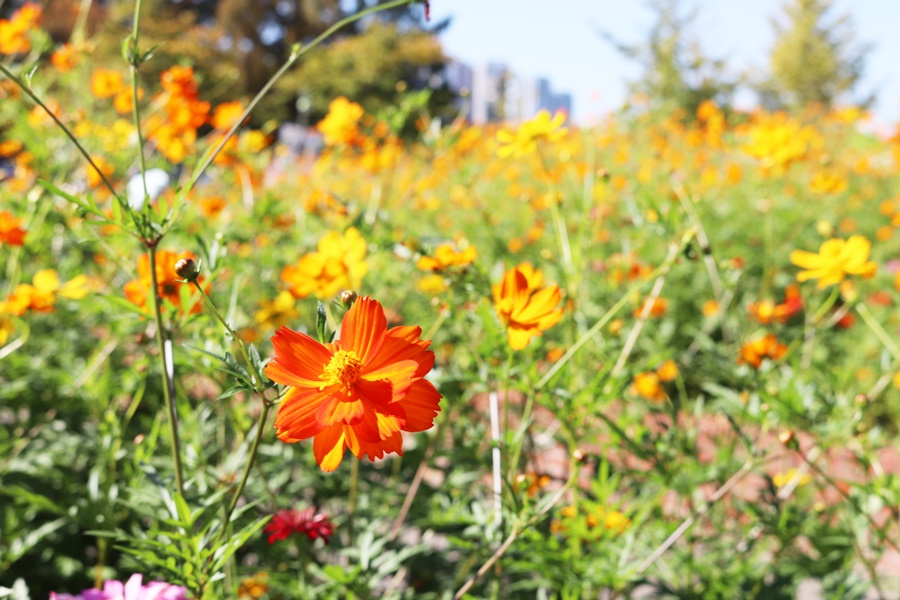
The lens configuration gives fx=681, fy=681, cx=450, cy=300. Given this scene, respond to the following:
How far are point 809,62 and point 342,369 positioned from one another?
1839cm

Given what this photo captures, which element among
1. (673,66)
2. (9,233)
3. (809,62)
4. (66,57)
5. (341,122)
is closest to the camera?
(9,233)

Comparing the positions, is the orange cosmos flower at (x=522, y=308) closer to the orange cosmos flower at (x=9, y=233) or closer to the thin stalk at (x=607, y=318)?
the thin stalk at (x=607, y=318)

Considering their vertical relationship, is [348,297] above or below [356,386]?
above

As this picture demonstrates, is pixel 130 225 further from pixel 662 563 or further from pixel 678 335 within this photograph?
pixel 678 335

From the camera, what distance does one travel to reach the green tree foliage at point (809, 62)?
613 inches

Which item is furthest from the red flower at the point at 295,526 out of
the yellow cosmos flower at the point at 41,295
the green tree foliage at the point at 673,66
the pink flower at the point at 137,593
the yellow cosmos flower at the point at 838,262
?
the green tree foliage at the point at 673,66

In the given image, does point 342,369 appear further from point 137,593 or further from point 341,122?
point 341,122

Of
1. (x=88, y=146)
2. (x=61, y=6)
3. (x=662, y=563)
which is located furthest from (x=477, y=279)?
(x=61, y=6)

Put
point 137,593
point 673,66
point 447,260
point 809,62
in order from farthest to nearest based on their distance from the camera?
point 809,62, point 673,66, point 447,260, point 137,593

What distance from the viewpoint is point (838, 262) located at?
1.33 m

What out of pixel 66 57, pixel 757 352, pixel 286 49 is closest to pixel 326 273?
pixel 757 352

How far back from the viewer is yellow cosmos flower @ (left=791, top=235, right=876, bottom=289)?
1.29m

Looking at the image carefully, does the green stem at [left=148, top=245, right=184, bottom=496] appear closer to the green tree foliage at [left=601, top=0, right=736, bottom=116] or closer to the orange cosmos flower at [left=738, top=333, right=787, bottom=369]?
the orange cosmos flower at [left=738, top=333, right=787, bottom=369]

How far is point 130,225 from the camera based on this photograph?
31.2 inches
